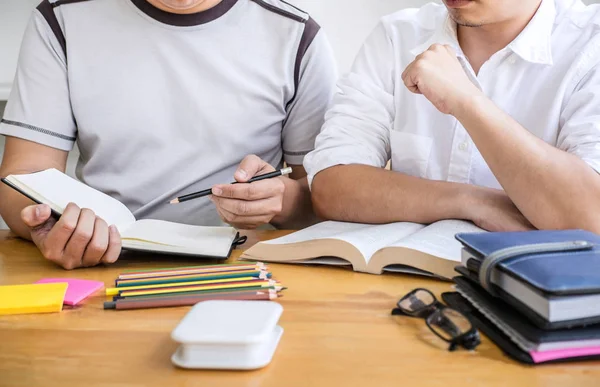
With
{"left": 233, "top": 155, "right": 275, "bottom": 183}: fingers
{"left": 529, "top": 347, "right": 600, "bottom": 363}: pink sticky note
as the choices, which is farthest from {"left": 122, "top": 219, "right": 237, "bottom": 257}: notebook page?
{"left": 529, "top": 347, "right": 600, "bottom": 363}: pink sticky note

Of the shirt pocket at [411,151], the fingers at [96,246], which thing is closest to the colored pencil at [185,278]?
the fingers at [96,246]

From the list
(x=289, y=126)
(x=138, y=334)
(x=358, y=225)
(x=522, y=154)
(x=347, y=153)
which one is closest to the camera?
(x=138, y=334)

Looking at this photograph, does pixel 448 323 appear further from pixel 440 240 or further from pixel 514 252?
pixel 440 240

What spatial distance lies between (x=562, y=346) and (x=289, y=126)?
3.47 ft

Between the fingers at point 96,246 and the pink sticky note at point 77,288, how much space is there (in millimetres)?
75

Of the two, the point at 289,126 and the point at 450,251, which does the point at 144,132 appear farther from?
the point at 450,251

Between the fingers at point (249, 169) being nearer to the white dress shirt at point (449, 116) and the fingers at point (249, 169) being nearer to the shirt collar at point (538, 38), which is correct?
the white dress shirt at point (449, 116)

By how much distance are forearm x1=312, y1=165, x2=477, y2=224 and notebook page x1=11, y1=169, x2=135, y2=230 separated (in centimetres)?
38

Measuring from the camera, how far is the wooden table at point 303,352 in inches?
26.7

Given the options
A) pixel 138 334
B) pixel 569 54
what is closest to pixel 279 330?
pixel 138 334

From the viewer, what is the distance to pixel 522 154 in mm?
1125

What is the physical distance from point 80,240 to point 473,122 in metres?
0.68

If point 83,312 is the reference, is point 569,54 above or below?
above

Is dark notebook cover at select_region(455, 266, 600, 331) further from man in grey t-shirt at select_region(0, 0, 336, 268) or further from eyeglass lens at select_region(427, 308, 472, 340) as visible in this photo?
man in grey t-shirt at select_region(0, 0, 336, 268)
